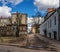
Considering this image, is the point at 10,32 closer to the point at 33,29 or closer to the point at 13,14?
the point at 13,14

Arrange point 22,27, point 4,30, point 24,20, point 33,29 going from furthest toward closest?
point 33,29 → point 24,20 → point 22,27 → point 4,30

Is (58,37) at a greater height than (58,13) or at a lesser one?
lesser

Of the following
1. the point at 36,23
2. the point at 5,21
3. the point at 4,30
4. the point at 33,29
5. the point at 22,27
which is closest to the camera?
the point at 4,30

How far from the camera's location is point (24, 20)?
8119 cm

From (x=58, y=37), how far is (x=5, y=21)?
54697 mm

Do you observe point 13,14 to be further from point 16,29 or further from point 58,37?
point 58,37

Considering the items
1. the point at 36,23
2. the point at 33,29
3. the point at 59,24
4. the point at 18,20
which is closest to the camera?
the point at 59,24

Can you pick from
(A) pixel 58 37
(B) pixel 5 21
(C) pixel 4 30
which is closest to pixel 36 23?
(B) pixel 5 21

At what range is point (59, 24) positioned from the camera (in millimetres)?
36000

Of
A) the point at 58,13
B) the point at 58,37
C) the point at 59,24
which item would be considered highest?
the point at 58,13

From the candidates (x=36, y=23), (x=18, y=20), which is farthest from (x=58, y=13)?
(x=36, y=23)

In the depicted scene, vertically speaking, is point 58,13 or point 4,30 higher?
point 58,13

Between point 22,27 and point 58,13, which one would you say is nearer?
point 58,13

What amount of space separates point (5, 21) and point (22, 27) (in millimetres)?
19804
